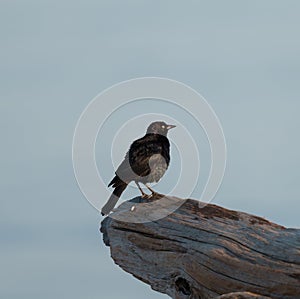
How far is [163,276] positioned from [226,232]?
1112mm

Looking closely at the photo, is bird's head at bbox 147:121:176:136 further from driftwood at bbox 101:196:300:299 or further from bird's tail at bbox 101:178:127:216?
driftwood at bbox 101:196:300:299

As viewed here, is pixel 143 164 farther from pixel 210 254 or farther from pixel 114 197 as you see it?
pixel 210 254

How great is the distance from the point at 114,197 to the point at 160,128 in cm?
220

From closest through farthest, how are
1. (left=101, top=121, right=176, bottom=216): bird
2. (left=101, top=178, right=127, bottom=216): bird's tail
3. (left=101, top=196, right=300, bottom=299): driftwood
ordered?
(left=101, top=196, right=300, bottom=299): driftwood → (left=101, top=178, right=127, bottom=216): bird's tail → (left=101, top=121, right=176, bottom=216): bird

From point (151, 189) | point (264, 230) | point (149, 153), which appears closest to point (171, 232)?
point (264, 230)

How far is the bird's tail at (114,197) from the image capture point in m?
14.2

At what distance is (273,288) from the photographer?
11.2 metres

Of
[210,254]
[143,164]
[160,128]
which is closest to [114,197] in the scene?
[143,164]

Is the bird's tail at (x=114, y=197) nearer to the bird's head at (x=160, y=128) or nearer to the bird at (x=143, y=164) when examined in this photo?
the bird at (x=143, y=164)

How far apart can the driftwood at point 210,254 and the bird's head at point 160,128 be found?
10.9ft

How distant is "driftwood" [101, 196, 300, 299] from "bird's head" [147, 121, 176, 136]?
3315 millimetres

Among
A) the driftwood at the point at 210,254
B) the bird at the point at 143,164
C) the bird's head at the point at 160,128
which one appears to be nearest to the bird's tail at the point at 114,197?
the bird at the point at 143,164

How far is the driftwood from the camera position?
11273mm

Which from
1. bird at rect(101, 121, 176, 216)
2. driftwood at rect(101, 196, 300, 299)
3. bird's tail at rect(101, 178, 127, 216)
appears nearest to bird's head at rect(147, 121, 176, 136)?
bird at rect(101, 121, 176, 216)
